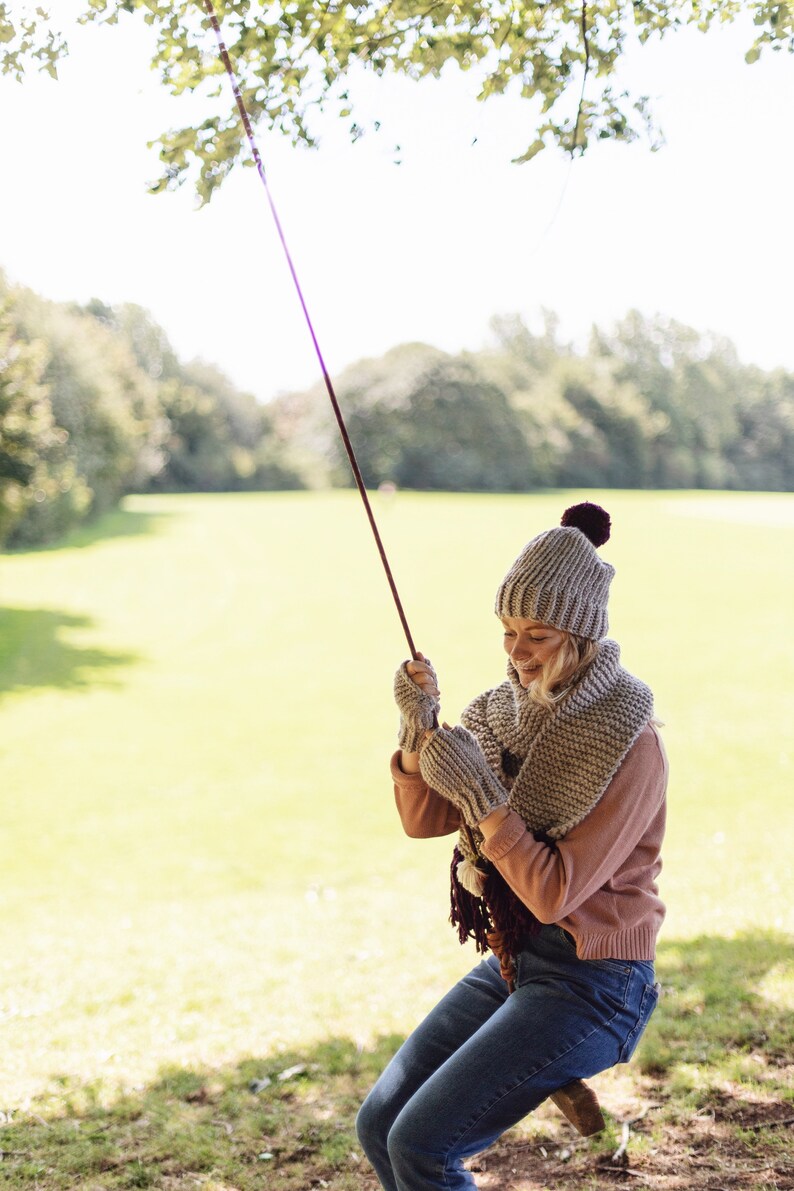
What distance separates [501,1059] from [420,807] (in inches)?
25.8

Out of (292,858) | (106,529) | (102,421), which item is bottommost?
(292,858)

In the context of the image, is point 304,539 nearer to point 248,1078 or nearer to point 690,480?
point 690,480

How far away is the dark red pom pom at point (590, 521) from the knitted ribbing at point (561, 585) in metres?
0.10

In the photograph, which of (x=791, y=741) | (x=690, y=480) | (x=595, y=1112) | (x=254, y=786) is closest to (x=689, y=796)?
(x=791, y=741)

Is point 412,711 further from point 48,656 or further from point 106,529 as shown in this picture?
point 106,529

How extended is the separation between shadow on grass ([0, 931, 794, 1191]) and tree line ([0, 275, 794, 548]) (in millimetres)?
31562

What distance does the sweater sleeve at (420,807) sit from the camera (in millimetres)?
2795

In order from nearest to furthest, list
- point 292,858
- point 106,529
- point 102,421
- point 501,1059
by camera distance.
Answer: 1. point 501,1059
2. point 292,858
3. point 102,421
4. point 106,529

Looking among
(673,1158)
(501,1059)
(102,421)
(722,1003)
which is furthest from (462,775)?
(102,421)

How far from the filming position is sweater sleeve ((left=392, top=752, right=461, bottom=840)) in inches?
110

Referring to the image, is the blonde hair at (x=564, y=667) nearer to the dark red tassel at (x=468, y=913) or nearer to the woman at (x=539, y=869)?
the woman at (x=539, y=869)

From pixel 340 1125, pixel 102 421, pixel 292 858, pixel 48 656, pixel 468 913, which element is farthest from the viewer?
pixel 102 421

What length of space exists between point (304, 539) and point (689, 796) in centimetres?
2764

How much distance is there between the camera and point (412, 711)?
2693mm
